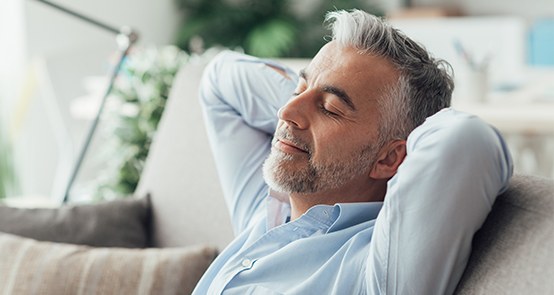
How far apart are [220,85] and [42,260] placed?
0.51m

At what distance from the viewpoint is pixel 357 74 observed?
153 centimetres

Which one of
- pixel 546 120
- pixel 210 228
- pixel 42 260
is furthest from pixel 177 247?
pixel 546 120

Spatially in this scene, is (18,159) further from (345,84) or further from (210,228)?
(345,84)

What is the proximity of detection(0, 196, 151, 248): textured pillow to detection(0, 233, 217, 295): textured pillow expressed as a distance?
0.55ft

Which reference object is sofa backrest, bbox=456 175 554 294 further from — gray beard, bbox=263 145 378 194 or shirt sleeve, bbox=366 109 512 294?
gray beard, bbox=263 145 378 194

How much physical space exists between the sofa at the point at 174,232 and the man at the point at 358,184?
0.06 metres

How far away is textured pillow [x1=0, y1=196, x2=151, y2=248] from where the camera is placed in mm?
2166

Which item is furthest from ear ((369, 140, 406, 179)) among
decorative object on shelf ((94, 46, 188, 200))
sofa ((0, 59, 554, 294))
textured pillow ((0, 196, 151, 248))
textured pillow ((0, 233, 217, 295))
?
decorative object on shelf ((94, 46, 188, 200))

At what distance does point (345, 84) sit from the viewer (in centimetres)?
153

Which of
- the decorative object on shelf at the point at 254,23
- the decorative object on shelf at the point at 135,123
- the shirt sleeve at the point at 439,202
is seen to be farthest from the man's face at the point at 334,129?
the decorative object on shelf at the point at 254,23

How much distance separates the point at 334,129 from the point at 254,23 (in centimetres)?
482

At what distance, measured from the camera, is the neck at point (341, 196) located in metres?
1.57

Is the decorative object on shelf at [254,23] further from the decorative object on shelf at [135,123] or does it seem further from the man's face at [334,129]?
the man's face at [334,129]

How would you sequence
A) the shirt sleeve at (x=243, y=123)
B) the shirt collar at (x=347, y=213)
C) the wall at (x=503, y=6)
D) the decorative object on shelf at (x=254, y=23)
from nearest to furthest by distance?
the shirt collar at (x=347, y=213) < the shirt sleeve at (x=243, y=123) < the wall at (x=503, y=6) < the decorative object on shelf at (x=254, y=23)
